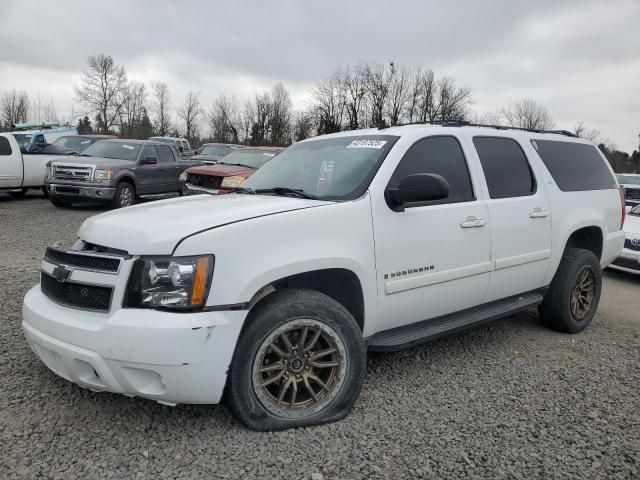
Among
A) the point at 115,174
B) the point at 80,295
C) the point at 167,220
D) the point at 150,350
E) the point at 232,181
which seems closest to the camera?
the point at 150,350

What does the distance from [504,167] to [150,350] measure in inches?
121

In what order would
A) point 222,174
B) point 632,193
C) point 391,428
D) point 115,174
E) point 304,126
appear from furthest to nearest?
point 304,126, point 632,193, point 115,174, point 222,174, point 391,428

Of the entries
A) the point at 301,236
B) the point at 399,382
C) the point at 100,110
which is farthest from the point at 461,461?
the point at 100,110

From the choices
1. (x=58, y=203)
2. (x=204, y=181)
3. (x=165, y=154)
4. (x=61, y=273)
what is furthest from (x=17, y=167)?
(x=61, y=273)

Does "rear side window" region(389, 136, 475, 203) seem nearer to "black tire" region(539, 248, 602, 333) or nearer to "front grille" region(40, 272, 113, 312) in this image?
"black tire" region(539, 248, 602, 333)

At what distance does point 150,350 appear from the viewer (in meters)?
2.45

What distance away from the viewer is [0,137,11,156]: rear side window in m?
12.7

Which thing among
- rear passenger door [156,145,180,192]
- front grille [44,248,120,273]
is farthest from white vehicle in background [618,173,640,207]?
front grille [44,248,120,273]

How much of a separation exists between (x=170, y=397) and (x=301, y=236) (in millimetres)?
1089

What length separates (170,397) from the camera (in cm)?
258

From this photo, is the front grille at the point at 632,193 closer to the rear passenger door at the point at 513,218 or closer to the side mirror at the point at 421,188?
the rear passenger door at the point at 513,218

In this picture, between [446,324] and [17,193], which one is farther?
[17,193]

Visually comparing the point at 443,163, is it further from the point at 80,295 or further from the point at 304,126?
the point at 304,126

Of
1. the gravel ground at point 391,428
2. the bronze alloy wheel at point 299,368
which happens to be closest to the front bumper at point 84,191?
the gravel ground at point 391,428
